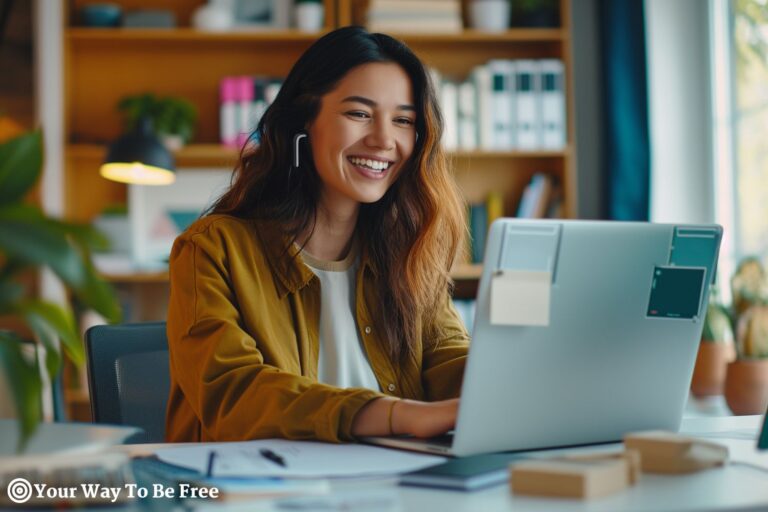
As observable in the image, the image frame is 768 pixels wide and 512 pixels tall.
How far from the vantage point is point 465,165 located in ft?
12.8

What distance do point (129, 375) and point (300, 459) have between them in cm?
77

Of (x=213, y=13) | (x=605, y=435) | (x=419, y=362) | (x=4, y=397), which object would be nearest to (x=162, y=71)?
(x=213, y=13)

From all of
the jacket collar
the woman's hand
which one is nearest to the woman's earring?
the jacket collar

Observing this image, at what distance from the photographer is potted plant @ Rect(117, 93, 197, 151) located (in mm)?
3688

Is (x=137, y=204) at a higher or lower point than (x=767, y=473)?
higher

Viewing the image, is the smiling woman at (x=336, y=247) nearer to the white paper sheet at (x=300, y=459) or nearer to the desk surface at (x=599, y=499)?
the white paper sheet at (x=300, y=459)

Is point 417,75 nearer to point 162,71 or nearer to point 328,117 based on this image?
point 328,117

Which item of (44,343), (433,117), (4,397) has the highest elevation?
(433,117)

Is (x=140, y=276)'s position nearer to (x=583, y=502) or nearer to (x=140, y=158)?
(x=140, y=158)

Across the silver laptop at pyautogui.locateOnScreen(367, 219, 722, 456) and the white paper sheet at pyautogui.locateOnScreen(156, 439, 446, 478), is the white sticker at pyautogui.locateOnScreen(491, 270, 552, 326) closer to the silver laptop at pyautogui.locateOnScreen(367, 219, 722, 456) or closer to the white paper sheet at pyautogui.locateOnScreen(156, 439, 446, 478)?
the silver laptop at pyautogui.locateOnScreen(367, 219, 722, 456)

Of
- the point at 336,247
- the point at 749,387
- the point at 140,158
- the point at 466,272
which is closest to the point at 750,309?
the point at 749,387

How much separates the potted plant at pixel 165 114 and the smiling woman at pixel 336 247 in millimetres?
1931

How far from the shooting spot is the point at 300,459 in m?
1.09

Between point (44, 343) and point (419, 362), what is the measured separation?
35.6 inches
